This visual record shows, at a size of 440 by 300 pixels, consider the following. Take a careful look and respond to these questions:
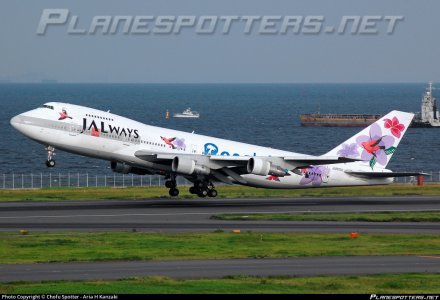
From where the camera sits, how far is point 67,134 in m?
63.7

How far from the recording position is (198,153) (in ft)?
225

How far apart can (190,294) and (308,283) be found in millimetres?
4802

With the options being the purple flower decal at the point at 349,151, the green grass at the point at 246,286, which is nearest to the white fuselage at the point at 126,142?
the purple flower decal at the point at 349,151

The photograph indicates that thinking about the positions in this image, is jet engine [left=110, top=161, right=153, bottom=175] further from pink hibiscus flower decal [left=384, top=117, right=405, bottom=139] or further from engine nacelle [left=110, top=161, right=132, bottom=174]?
pink hibiscus flower decal [left=384, top=117, right=405, bottom=139]

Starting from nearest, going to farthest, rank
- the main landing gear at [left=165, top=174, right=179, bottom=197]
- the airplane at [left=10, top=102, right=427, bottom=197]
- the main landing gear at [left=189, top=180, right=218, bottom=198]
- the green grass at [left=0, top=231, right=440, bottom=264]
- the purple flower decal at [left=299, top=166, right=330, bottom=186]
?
Answer: the green grass at [left=0, top=231, right=440, bottom=264] < the airplane at [left=10, top=102, right=427, bottom=197] < the main landing gear at [left=189, top=180, right=218, bottom=198] < the main landing gear at [left=165, top=174, right=179, bottom=197] < the purple flower decal at [left=299, top=166, right=330, bottom=186]

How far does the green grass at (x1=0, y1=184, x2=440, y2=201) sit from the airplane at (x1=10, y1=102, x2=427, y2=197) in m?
4.47

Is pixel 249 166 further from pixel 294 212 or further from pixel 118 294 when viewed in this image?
pixel 118 294

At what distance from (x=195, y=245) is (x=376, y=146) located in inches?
1179

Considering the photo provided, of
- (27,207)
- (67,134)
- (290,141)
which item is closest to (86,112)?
(67,134)

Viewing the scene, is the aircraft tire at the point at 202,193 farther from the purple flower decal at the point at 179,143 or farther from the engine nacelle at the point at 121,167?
the engine nacelle at the point at 121,167

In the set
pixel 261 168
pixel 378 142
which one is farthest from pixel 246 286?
pixel 378 142


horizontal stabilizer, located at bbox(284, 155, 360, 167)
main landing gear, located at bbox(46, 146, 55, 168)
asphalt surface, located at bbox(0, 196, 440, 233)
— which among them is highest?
A: horizontal stabilizer, located at bbox(284, 155, 360, 167)

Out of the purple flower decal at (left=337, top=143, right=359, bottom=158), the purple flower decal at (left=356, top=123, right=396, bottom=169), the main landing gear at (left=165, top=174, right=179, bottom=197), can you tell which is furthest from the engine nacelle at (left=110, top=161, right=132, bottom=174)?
the purple flower decal at (left=356, top=123, right=396, bottom=169)

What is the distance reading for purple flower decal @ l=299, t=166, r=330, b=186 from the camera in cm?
7062
